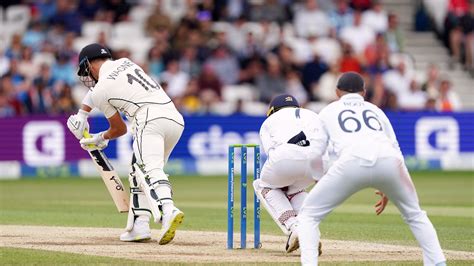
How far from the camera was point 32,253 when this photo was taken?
10.2 metres

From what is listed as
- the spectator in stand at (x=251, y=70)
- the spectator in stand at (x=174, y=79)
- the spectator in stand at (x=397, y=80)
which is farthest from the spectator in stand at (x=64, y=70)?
the spectator in stand at (x=397, y=80)

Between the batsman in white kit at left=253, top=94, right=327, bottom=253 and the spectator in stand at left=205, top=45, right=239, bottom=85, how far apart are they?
13530 millimetres

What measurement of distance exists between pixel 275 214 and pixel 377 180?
7.50 ft

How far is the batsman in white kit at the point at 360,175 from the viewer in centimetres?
836

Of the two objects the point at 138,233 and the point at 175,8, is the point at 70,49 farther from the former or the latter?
the point at 138,233

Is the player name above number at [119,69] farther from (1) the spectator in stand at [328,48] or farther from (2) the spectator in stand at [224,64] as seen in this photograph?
(1) the spectator in stand at [328,48]

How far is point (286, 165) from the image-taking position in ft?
33.9

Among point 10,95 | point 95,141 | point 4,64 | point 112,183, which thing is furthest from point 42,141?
point 95,141

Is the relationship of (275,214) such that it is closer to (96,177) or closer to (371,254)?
(371,254)

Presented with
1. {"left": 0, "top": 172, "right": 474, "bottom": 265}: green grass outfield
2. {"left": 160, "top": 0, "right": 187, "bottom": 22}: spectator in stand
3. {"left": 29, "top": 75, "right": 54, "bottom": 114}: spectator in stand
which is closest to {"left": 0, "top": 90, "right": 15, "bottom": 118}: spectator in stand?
{"left": 29, "top": 75, "right": 54, "bottom": 114}: spectator in stand

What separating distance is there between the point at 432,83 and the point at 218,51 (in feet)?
16.3

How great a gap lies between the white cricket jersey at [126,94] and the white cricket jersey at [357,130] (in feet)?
8.66

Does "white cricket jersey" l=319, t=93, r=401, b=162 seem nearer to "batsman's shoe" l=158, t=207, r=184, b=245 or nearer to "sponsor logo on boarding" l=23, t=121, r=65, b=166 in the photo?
"batsman's shoe" l=158, t=207, r=184, b=245

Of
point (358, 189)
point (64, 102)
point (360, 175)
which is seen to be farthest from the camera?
point (64, 102)
